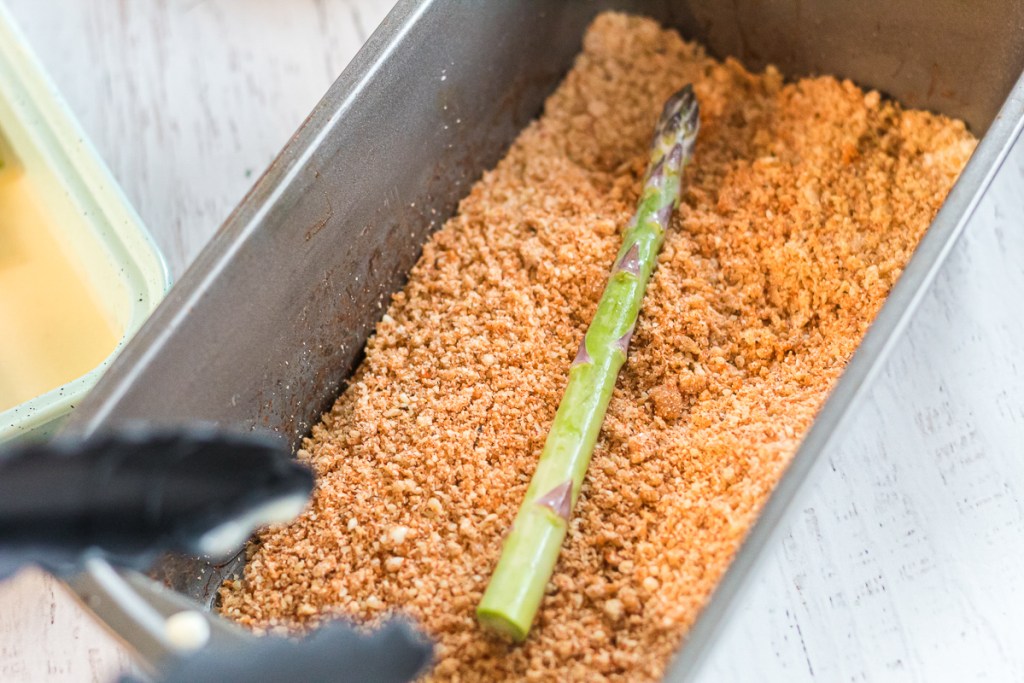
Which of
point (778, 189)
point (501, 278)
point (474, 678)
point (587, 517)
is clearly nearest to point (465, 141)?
point (501, 278)

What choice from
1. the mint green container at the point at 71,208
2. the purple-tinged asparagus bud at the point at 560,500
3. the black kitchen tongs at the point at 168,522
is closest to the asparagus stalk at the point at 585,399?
the purple-tinged asparagus bud at the point at 560,500

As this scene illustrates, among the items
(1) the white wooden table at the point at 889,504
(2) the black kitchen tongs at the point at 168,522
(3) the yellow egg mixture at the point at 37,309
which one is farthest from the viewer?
(3) the yellow egg mixture at the point at 37,309

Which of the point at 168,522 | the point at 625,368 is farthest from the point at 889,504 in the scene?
the point at 168,522

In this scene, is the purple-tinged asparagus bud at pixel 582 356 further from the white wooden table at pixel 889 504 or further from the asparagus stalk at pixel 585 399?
the white wooden table at pixel 889 504

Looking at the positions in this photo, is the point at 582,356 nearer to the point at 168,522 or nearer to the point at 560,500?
the point at 560,500

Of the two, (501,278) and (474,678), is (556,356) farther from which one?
(474,678)

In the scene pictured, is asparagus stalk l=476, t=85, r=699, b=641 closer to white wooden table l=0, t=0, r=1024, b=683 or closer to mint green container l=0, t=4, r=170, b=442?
white wooden table l=0, t=0, r=1024, b=683
